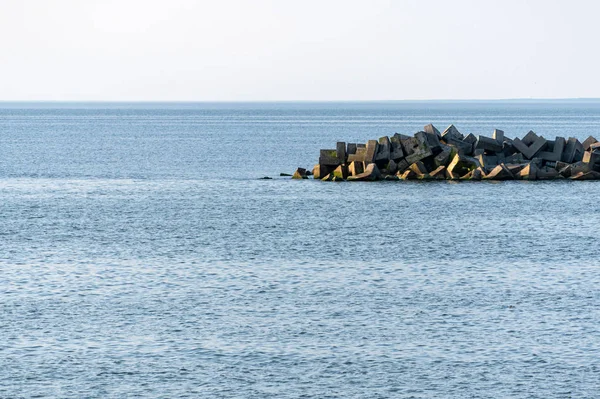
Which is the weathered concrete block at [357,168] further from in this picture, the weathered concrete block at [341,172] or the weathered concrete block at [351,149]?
the weathered concrete block at [351,149]

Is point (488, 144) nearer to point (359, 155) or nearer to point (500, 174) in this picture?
point (500, 174)

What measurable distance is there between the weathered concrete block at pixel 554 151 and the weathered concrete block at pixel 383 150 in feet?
35.1

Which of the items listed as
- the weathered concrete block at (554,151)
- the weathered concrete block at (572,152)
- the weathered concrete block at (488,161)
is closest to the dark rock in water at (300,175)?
the weathered concrete block at (488,161)

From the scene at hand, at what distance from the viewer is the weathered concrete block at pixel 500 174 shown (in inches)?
2494

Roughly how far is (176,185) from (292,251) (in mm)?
29971

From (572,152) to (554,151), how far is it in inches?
48.2

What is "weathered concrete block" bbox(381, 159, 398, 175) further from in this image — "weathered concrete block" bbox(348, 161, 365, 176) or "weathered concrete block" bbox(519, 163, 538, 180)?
"weathered concrete block" bbox(519, 163, 538, 180)

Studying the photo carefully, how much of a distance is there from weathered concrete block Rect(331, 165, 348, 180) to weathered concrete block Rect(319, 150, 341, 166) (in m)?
0.63

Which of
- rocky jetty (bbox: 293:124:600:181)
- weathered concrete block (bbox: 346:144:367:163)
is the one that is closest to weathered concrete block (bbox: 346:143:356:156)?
rocky jetty (bbox: 293:124:600:181)

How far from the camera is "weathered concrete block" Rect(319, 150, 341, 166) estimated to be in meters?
65.9

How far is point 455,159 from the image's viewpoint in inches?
2493

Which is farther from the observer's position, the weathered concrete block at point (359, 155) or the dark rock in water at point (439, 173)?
the weathered concrete block at point (359, 155)

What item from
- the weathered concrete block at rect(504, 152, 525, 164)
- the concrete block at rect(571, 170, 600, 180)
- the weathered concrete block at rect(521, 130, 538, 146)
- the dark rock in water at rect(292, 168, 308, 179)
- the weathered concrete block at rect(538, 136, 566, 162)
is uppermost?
the weathered concrete block at rect(521, 130, 538, 146)

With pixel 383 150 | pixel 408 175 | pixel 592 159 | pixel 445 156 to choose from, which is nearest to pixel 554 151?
pixel 592 159
